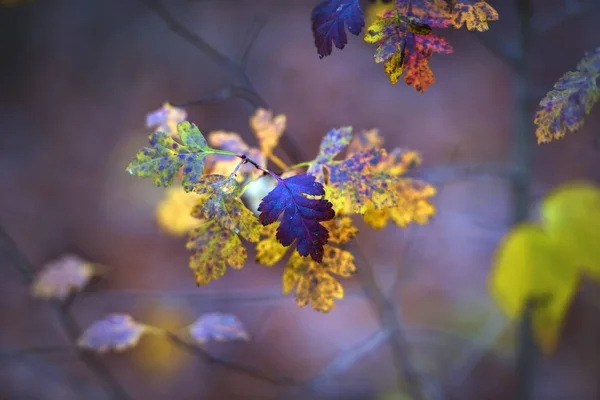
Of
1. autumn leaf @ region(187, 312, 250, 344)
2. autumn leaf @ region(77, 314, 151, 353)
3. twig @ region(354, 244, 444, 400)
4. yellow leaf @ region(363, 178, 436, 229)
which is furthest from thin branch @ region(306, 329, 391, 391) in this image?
yellow leaf @ region(363, 178, 436, 229)

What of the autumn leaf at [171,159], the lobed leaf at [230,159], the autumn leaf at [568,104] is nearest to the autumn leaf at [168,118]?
the lobed leaf at [230,159]

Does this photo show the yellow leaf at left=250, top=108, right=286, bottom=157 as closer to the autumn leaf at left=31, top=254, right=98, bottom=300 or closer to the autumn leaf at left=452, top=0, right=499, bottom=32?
the autumn leaf at left=452, top=0, right=499, bottom=32

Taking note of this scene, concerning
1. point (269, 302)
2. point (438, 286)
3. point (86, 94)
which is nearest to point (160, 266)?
point (269, 302)

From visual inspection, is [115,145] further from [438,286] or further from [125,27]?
[438,286]

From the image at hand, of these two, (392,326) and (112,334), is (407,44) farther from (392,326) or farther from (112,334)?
(392,326)

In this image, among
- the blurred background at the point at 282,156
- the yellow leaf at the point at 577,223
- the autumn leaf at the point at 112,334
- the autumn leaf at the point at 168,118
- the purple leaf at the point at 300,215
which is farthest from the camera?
the blurred background at the point at 282,156

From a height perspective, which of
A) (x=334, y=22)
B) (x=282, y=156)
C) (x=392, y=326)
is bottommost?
(x=392, y=326)

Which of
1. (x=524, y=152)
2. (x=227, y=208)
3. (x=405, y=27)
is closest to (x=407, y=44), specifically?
(x=405, y=27)

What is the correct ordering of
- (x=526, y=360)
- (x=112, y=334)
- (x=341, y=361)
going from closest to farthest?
(x=112, y=334), (x=526, y=360), (x=341, y=361)

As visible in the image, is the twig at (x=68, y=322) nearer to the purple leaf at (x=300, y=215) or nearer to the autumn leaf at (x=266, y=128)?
the autumn leaf at (x=266, y=128)
